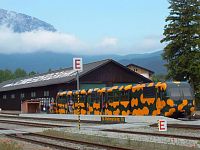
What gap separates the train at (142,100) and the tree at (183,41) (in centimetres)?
1116

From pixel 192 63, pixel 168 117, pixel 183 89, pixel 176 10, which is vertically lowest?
pixel 168 117

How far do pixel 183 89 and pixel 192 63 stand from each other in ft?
55.5

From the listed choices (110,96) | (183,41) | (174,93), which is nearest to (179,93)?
(174,93)

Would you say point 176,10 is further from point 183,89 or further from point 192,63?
point 183,89

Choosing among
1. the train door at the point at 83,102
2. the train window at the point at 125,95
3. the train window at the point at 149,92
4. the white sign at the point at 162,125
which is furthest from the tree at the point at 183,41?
the white sign at the point at 162,125

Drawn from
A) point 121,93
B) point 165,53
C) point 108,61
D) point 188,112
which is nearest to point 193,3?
point 165,53

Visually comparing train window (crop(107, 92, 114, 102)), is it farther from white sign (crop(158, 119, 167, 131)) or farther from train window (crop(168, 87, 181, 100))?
white sign (crop(158, 119, 167, 131))

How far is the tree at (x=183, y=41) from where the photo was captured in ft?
149

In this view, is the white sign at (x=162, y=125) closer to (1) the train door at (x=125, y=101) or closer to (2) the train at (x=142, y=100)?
(2) the train at (x=142, y=100)

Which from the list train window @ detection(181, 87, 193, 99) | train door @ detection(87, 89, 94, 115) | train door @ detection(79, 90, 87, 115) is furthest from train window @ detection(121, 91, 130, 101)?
train door @ detection(79, 90, 87, 115)

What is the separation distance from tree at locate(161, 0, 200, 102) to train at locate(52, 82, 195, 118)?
11.2 m

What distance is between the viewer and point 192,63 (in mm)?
45250

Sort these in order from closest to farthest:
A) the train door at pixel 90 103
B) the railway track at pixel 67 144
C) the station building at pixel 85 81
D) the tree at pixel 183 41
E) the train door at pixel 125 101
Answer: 1. the railway track at pixel 67 144
2. the train door at pixel 125 101
3. the train door at pixel 90 103
4. the tree at pixel 183 41
5. the station building at pixel 85 81

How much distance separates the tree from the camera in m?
45.6
